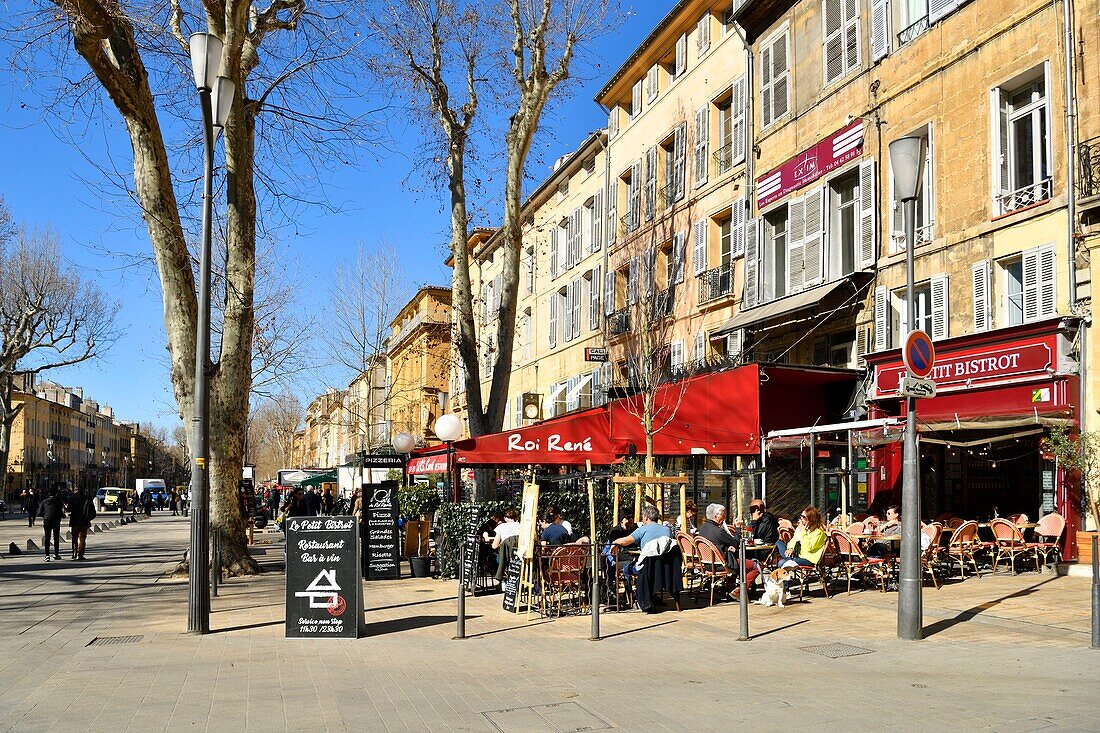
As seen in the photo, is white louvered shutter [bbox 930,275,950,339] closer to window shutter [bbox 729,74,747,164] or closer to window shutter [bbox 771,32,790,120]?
window shutter [bbox 771,32,790,120]

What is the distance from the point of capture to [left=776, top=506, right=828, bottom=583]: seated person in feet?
43.8

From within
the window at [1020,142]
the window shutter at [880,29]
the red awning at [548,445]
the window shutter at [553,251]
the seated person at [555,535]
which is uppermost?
the window shutter at [880,29]

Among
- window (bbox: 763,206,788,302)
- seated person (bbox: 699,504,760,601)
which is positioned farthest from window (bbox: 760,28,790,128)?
seated person (bbox: 699,504,760,601)

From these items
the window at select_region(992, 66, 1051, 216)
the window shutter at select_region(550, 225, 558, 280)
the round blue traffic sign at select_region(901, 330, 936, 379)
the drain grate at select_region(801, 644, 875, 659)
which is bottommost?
the drain grate at select_region(801, 644, 875, 659)

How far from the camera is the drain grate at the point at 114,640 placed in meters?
10.7

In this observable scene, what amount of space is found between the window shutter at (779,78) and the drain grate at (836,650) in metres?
15.7

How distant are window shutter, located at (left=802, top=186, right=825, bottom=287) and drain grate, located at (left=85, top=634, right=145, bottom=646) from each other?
1523 cm

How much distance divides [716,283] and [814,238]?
4491 millimetres

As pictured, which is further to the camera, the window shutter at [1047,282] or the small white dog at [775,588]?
the window shutter at [1047,282]

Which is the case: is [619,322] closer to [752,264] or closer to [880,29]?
[752,264]

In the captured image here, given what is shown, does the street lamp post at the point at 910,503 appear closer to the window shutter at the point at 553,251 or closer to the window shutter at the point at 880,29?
the window shutter at the point at 880,29

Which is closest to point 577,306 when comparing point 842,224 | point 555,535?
point 842,224

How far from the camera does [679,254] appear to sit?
91.8 ft

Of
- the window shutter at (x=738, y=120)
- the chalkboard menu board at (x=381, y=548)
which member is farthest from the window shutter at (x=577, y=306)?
the chalkboard menu board at (x=381, y=548)
